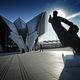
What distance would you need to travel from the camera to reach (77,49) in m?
9.50

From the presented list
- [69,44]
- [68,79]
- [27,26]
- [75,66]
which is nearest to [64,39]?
[69,44]

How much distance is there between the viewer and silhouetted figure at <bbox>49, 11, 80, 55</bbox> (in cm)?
948

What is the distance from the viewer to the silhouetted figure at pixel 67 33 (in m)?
9.48

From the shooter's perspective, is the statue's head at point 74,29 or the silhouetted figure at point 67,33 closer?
the silhouetted figure at point 67,33

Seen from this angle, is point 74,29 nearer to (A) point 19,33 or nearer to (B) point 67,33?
(B) point 67,33

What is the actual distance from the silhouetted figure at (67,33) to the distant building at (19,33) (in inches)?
1451

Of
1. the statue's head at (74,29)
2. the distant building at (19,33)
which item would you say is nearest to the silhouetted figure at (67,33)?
the statue's head at (74,29)

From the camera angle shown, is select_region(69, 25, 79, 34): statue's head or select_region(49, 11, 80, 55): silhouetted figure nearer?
select_region(49, 11, 80, 55): silhouetted figure

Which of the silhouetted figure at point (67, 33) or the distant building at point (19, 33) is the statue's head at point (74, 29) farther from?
the distant building at point (19, 33)

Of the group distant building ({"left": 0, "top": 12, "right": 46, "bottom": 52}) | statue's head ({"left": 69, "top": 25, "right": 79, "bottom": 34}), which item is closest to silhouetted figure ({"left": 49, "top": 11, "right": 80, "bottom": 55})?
statue's head ({"left": 69, "top": 25, "right": 79, "bottom": 34})

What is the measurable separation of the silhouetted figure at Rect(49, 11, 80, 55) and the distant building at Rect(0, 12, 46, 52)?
121 ft

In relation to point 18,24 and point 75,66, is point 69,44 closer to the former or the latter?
point 75,66

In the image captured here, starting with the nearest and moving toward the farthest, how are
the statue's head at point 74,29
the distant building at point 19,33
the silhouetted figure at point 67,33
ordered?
the silhouetted figure at point 67,33, the statue's head at point 74,29, the distant building at point 19,33

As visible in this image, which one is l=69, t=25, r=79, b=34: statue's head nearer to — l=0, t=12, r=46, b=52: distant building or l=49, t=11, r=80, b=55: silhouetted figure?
l=49, t=11, r=80, b=55: silhouetted figure
